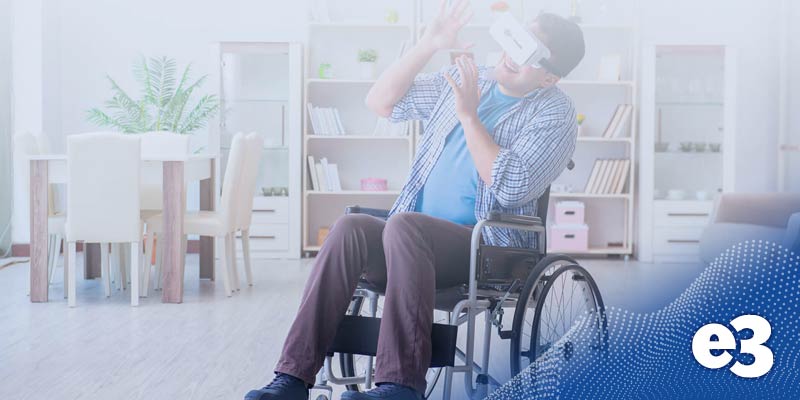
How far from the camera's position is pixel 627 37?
5961mm

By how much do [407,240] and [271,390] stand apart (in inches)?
15.8

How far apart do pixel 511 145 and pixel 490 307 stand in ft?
1.29

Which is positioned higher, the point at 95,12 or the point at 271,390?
the point at 95,12

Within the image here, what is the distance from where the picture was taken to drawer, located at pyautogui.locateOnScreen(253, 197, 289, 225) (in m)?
5.81

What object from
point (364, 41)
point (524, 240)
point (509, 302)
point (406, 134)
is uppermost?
point (364, 41)

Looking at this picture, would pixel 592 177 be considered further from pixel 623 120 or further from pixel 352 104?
pixel 352 104

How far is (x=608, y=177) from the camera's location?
5.82m

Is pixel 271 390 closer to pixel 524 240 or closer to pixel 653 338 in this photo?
pixel 524 240

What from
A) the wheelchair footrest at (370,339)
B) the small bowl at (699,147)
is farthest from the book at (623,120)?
the wheelchair footrest at (370,339)

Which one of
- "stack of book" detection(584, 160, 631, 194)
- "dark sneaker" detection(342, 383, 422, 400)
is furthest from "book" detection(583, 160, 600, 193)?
"dark sneaker" detection(342, 383, 422, 400)

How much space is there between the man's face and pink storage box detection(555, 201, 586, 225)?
11.9 ft

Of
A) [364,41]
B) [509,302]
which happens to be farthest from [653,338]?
[364,41]

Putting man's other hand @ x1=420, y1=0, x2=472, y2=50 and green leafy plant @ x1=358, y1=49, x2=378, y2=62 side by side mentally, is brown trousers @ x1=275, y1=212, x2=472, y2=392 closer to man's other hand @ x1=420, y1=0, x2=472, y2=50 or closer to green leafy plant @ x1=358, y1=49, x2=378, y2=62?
man's other hand @ x1=420, y1=0, x2=472, y2=50

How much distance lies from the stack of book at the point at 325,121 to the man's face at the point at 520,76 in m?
3.60
